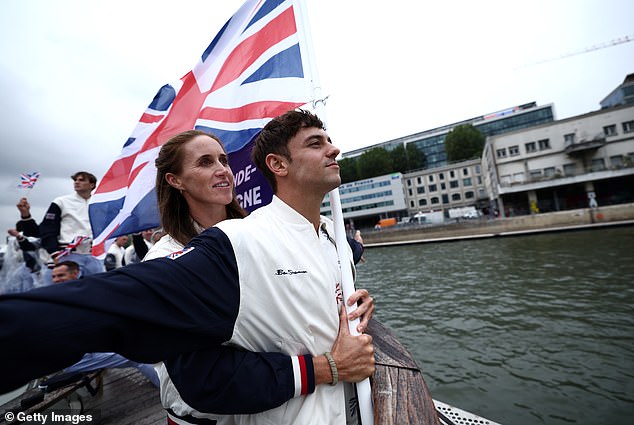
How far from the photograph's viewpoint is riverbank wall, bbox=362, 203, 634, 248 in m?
25.5

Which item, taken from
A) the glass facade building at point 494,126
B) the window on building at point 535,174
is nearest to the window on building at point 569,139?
the window on building at point 535,174

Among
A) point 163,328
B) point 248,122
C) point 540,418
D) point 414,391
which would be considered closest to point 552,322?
point 540,418

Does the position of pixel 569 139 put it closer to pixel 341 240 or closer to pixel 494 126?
pixel 494 126

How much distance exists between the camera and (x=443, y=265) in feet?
→ 57.8

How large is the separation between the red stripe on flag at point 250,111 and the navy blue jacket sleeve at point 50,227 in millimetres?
3107

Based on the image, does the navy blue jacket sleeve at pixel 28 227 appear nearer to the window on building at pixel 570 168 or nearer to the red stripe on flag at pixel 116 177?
the red stripe on flag at pixel 116 177

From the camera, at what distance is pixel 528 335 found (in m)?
7.25

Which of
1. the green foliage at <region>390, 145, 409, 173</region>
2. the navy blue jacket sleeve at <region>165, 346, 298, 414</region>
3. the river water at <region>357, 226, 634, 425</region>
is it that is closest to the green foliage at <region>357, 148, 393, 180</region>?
the green foliage at <region>390, 145, 409, 173</region>

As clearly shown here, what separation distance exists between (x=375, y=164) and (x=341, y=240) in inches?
2826

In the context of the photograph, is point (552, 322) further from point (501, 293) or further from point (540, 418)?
point (540, 418)

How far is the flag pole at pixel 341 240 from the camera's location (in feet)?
4.70

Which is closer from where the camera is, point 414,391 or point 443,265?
point 414,391

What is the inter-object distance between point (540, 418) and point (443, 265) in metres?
13.7

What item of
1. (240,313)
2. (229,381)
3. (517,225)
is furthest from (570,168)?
(229,381)
